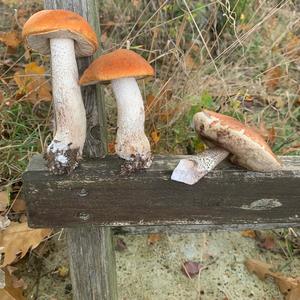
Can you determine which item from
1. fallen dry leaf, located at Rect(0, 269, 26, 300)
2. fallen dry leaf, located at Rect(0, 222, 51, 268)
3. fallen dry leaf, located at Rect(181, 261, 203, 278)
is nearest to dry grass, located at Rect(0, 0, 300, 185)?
fallen dry leaf, located at Rect(0, 222, 51, 268)

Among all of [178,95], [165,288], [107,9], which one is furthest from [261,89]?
[165,288]

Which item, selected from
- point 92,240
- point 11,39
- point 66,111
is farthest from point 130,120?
point 11,39

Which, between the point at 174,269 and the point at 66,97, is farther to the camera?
the point at 174,269

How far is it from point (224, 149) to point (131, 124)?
0.26m

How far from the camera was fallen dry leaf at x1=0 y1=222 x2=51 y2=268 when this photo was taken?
1.62 m

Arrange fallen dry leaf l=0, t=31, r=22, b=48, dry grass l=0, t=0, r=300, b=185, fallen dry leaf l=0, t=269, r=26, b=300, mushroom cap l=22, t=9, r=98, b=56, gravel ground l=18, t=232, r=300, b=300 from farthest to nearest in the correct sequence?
fallen dry leaf l=0, t=31, r=22, b=48 → dry grass l=0, t=0, r=300, b=185 → gravel ground l=18, t=232, r=300, b=300 → fallen dry leaf l=0, t=269, r=26, b=300 → mushroom cap l=22, t=9, r=98, b=56

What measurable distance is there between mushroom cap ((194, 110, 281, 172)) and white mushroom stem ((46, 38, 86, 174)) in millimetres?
309

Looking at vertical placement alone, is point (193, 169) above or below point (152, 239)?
above

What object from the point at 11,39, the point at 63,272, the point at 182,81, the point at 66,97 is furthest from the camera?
the point at 11,39

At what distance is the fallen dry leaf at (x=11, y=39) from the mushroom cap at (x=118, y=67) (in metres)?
1.37

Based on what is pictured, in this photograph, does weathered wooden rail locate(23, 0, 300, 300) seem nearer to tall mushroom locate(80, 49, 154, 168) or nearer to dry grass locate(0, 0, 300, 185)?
tall mushroom locate(80, 49, 154, 168)

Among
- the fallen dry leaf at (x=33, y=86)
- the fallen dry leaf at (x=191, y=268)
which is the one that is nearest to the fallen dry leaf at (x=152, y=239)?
the fallen dry leaf at (x=191, y=268)

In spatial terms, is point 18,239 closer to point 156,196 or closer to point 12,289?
point 12,289

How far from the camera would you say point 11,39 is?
2.20 meters
